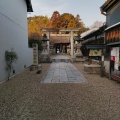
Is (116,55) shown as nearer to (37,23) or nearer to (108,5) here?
(108,5)

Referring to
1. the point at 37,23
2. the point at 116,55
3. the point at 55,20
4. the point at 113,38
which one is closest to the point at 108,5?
the point at 113,38

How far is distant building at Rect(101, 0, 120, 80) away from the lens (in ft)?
29.0

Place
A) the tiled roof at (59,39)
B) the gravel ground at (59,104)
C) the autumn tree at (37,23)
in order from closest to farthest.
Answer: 1. the gravel ground at (59,104)
2. the autumn tree at (37,23)
3. the tiled roof at (59,39)

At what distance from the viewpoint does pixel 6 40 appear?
9.60 m

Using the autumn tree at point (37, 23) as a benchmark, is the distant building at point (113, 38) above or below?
below

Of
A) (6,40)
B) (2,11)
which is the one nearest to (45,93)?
(6,40)

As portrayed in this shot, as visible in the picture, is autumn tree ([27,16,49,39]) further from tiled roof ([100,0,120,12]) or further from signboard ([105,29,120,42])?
signboard ([105,29,120,42])

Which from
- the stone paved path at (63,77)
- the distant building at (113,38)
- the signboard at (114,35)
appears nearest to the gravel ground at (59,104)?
the stone paved path at (63,77)

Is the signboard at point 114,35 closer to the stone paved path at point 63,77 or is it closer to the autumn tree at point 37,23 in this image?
the stone paved path at point 63,77

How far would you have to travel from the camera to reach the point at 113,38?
959cm

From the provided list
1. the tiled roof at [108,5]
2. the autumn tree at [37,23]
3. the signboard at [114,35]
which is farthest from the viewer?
the autumn tree at [37,23]

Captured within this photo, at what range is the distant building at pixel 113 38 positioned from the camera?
884cm

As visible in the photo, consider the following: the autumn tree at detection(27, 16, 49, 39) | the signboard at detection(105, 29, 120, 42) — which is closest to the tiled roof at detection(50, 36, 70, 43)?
the autumn tree at detection(27, 16, 49, 39)

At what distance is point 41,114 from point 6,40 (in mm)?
6139
